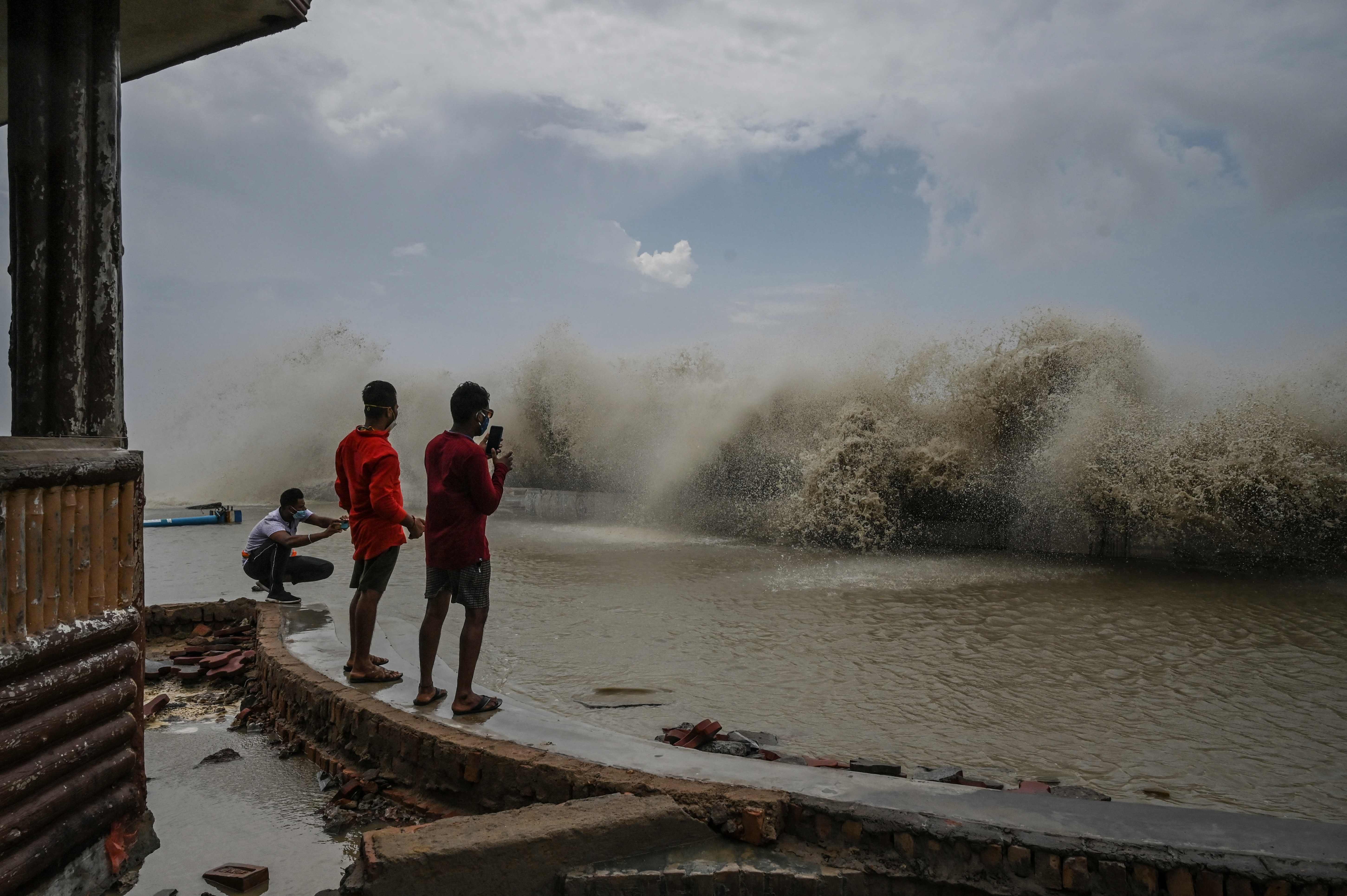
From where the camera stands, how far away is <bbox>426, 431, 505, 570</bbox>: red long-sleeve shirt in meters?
3.73

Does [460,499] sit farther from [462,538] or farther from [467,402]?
[467,402]

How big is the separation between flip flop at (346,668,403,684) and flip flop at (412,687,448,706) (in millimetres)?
361

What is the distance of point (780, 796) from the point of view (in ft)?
8.91

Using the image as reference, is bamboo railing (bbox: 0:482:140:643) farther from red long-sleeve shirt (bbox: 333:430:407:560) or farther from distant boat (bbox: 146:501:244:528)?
distant boat (bbox: 146:501:244:528)

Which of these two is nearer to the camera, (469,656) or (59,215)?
(59,215)

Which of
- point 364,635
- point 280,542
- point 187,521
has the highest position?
point 280,542

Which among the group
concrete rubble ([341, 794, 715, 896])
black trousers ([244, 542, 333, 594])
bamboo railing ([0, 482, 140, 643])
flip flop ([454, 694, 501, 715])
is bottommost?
concrete rubble ([341, 794, 715, 896])

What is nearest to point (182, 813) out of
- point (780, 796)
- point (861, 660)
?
point (780, 796)

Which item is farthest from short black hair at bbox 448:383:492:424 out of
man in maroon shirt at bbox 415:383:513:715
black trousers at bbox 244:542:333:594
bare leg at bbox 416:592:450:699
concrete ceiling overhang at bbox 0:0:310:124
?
black trousers at bbox 244:542:333:594

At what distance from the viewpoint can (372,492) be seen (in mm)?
4129

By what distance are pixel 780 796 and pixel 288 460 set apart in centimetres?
1927

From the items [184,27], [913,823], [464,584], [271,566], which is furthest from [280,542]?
[913,823]

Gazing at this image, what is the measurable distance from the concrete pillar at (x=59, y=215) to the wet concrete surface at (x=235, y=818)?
1.45 m

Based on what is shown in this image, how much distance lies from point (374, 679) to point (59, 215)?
7.99ft
